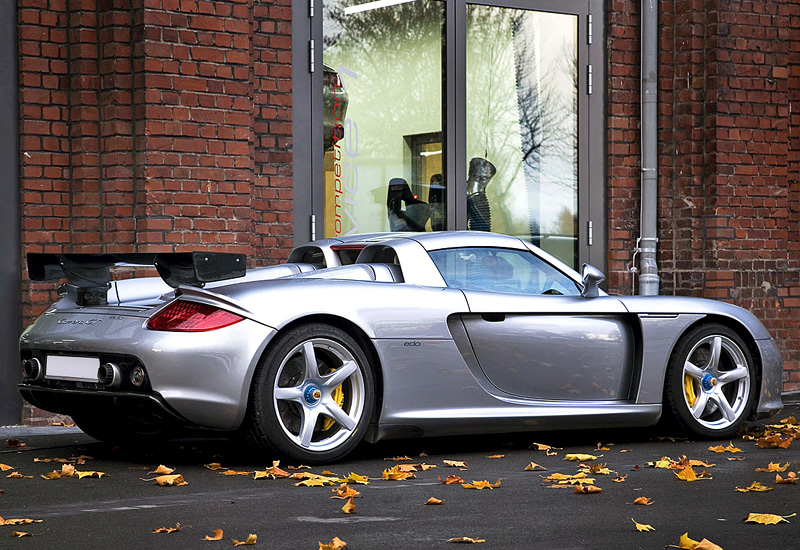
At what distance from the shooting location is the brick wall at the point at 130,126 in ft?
26.8

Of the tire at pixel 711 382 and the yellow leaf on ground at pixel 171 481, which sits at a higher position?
the tire at pixel 711 382

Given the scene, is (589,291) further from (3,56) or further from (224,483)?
(3,56)

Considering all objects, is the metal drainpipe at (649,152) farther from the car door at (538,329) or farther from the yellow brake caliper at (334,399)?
the yellow brake caliper at (334,399)

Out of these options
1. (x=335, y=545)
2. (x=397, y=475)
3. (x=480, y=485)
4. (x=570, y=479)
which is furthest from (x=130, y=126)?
(x=335, y=545)

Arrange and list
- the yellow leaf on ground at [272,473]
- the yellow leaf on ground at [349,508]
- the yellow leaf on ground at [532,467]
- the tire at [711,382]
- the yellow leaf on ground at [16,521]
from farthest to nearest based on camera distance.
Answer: the tire at [711,382]
the yellow leaf on ground at [532,467]
the yellow leaf on ground at [272,473]
the yellow leaf on ground at [349,508]
the yellow leaf on ground at [16,521]

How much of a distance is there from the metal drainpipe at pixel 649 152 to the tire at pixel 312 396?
523cm

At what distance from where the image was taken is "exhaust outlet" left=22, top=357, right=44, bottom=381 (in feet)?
19.0

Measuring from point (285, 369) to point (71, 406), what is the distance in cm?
105

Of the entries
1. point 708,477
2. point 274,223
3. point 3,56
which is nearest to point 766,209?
point 274,223

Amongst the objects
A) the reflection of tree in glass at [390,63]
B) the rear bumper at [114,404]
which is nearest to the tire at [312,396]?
the rear bumper at [114,404]

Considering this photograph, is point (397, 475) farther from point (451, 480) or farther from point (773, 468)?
point (773, 468)

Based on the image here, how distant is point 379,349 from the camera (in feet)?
19.1

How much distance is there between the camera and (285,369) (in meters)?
5.67

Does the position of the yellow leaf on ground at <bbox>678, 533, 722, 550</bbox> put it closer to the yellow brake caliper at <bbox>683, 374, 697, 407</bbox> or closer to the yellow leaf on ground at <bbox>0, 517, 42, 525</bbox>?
the yellow leaf on ground at <bbox>0, 517, 42, 525</bbox>
